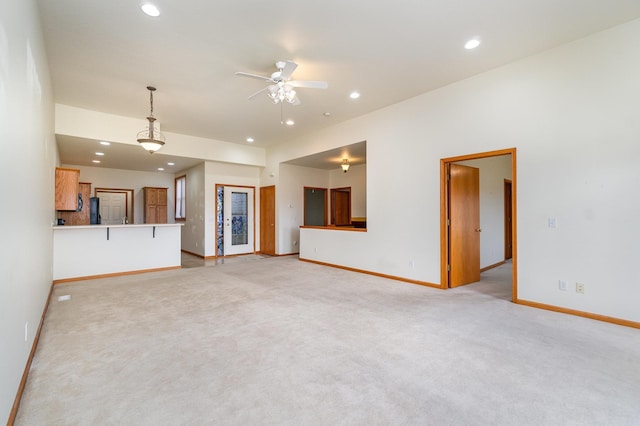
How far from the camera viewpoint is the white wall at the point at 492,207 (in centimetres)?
598

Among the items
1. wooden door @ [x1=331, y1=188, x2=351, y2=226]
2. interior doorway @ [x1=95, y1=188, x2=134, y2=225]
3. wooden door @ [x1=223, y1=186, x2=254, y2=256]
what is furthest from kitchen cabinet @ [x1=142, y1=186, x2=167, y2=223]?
wooden door @ [x1=331, y1=188, x2=351, y2=226]

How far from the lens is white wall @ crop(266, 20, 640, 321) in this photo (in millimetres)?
3100

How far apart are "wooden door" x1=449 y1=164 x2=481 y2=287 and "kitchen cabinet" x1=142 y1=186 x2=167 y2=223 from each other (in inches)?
357

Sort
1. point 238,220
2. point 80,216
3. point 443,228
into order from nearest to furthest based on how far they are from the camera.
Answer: point 443,228 < point 80,216 < point 238,220

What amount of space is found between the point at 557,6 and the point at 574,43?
90 centimetres

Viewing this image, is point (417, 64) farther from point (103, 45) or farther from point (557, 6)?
point (103, 45)

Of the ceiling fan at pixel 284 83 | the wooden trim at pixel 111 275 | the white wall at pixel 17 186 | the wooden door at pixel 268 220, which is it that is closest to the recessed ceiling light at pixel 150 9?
the white wall at pixel 17 186

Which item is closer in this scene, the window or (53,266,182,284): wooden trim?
(53,266,182,284): wooden trim

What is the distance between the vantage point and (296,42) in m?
3.32

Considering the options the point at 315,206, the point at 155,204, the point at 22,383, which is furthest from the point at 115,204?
the point at 22,383

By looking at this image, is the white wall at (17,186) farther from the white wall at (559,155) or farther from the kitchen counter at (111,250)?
the white wall at (559,155)

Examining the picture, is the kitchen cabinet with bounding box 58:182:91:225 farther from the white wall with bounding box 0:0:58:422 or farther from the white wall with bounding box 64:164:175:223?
the white wall with bounding box 0:0:58:422

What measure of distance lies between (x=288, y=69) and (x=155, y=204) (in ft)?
27.3

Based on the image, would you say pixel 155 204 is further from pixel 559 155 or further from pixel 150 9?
pixel 559 155
